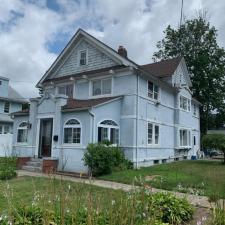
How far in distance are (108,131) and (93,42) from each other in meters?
6.96

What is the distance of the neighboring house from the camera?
54.3ft

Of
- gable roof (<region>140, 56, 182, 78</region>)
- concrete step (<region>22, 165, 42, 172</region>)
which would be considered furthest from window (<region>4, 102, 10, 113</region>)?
concrete step (<region>22, 165, 42, 172</region>)

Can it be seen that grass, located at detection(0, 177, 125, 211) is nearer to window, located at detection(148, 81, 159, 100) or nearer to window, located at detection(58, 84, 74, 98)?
window, located at detection(58, 84, 74, 98)

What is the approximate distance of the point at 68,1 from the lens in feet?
35.2

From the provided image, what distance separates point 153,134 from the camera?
804 inches

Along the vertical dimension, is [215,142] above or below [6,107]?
below

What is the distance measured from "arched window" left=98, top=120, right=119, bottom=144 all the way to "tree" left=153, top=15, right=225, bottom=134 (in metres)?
23.2

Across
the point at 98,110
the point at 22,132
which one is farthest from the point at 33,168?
the point at 98,110

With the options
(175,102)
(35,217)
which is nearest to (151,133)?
(175,102)

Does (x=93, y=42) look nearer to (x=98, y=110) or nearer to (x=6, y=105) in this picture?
(x=98, y=110)

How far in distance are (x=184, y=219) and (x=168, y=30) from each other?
4028 cm

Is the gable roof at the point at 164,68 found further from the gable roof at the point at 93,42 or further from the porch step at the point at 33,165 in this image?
the porch step at the point at 33,165

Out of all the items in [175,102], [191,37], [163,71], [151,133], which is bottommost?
[151,133]

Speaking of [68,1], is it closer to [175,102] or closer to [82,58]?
[82,58]
